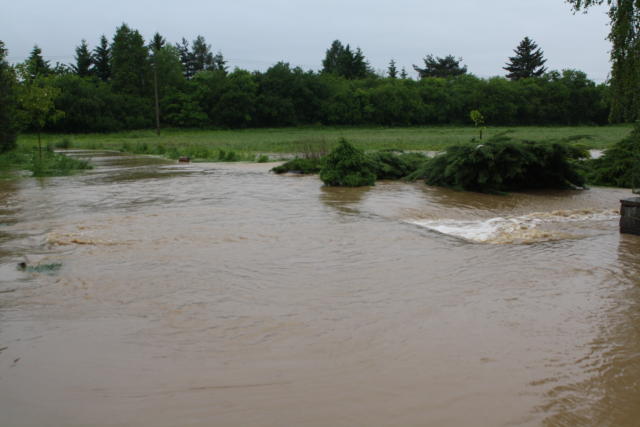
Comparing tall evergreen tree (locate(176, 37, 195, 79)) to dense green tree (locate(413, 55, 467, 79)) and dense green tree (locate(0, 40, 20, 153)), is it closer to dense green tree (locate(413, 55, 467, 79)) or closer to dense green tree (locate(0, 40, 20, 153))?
dense green tree (locate(413, 55, 467, 79))

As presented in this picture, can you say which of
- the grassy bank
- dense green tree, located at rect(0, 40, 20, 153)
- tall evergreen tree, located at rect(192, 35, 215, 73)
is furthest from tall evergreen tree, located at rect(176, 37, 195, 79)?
dense green tree, located at rect(0, 40, 20, 153)

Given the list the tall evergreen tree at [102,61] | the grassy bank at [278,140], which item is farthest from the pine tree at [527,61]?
the tall evergreen tree at [102,61]

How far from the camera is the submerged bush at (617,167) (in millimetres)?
A: 15422

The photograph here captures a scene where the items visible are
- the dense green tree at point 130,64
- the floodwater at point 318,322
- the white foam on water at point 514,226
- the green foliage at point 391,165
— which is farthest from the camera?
the dense green tree at point 130,64

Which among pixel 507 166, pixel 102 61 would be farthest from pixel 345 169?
pixel 102 61

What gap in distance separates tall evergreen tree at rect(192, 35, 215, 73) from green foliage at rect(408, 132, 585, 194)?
102295 millimetres

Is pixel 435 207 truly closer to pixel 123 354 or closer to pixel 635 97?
pixel 635 97

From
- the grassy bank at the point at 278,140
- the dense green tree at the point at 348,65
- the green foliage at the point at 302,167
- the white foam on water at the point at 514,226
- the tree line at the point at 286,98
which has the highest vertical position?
the dense green tree at the point at 348,65

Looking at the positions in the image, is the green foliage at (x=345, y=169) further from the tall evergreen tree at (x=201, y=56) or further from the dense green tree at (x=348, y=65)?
the tall evergreen tree at (x=201, y=56)

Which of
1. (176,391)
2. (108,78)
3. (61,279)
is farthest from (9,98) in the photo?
(108,78)

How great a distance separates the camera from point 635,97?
1164 centimetres

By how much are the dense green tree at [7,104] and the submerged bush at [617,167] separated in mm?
21390

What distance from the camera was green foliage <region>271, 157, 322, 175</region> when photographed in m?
19.6

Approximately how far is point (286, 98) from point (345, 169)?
60376mm
